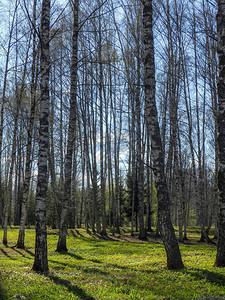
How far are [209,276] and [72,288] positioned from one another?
2797 mm

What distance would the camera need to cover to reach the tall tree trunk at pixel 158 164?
6.34 m

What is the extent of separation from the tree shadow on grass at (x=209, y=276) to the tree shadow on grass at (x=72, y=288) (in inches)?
91.7

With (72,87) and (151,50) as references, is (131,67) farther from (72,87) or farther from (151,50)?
(151,50)

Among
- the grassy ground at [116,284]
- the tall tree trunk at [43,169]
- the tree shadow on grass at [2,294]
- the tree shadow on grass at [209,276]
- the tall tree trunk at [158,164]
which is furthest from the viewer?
the tall tree trunk at [43,169]

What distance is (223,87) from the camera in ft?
22.4

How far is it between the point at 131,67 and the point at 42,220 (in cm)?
1353

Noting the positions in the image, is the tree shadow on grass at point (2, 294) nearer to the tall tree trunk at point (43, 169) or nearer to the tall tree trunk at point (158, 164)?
the tall tree trunk at point (43, 169)

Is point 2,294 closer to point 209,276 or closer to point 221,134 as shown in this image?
point 209,276

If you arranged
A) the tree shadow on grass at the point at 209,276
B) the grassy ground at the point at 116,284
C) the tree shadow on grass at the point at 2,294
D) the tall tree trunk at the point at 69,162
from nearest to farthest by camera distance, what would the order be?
the tree shadow on grass at the point at 2,294
the grassy ground at the point at 116,284
the tree shadow on grass at the point at 209,276
the tall tree trunk at the point at 69,162

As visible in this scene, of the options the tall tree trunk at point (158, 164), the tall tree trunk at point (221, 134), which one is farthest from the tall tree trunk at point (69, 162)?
the tall tree trunk at point (221, 134)

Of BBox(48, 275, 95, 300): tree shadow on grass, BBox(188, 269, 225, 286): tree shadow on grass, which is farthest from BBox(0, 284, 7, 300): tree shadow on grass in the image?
BBox(188, 269, 225, 286): tree shadow on grass

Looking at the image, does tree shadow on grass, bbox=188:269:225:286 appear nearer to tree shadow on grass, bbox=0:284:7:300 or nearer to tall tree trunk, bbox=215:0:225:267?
tall tree trunk, bbox=215:0:225:267

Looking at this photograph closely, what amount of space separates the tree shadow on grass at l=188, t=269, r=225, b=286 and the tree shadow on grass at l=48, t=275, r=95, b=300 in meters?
2.33

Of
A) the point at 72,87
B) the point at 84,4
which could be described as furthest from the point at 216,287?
the point at 84,4
